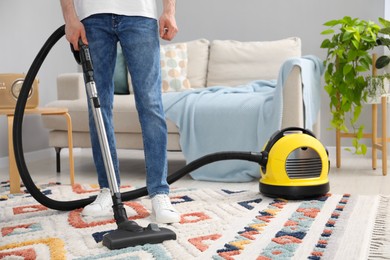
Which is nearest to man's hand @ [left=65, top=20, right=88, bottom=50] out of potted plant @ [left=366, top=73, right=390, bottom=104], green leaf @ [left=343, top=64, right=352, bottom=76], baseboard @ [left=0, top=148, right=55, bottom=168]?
green leaf @ [left=343, top=64, right=352, bottom=76]

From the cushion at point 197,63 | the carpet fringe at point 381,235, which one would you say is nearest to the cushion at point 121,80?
the cushion at point 197,63

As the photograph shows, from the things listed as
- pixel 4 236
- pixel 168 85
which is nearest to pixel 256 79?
pixel 168 85

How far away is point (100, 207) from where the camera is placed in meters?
2.10

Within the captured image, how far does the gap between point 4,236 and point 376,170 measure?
230cm

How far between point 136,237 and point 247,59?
239 cm

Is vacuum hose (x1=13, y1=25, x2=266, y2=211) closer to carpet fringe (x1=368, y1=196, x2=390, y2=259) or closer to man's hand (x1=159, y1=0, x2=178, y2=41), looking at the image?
man's hand (x1=159, y1=0, x2=178, y2=41)

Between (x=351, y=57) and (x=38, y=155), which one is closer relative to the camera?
(x=351, y=57)

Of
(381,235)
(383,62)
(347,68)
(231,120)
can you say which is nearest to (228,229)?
(381,235)

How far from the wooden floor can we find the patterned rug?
1.17 ft

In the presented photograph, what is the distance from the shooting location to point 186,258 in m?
1.55

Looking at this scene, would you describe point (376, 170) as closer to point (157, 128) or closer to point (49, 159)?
point (157, 128)

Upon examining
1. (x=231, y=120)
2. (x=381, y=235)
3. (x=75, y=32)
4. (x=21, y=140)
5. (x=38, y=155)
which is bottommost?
(x=38, y=155)

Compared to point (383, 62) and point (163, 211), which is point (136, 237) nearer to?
point (163, 211)

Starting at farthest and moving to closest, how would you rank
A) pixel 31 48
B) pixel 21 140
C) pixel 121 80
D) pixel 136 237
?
pixel 31 48
pixel 121 80
pixel 21 140
pixel 136 237
